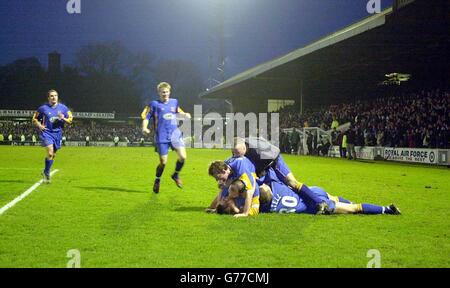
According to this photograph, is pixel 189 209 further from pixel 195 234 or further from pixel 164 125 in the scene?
pixel 164 125

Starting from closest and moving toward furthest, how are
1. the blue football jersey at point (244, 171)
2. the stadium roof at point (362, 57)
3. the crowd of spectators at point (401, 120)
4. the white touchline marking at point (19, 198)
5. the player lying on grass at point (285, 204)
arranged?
the blue football jersey at point (244, 171) → the player lying on grass at point (285, 204) → the white touchline marking at point (19, 198) → the stadium roof at point (362, 57) → the crowd of spectators at point (401, 120)

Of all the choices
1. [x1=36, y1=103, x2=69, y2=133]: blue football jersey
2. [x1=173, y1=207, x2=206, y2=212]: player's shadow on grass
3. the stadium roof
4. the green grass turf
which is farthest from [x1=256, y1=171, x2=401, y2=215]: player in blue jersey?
the stadium roof

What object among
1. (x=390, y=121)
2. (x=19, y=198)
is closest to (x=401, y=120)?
(x=390, y=121)

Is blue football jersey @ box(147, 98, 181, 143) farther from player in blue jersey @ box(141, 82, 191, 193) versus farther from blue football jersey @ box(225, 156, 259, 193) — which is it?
blue football jersey @ box(225, 156, 259, 193)

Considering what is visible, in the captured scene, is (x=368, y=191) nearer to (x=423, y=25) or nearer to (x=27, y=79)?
(x=423, y=25)

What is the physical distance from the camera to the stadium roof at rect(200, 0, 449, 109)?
71.4ft

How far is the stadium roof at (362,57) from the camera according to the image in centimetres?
2177

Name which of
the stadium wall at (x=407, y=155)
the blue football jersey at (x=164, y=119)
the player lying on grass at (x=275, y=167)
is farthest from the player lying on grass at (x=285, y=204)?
the stadium wall at (x=407, y=155)

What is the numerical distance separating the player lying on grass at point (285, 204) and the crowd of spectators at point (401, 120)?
1839cm

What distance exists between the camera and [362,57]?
32.0 meters

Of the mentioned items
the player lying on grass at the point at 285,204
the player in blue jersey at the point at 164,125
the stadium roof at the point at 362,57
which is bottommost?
the player lying on grass at the point at 285,204

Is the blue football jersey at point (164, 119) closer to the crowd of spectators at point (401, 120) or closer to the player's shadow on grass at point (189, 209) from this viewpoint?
the player's shadow on grass at point (189, 209)

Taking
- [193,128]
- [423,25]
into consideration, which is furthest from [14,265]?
[193,128]
